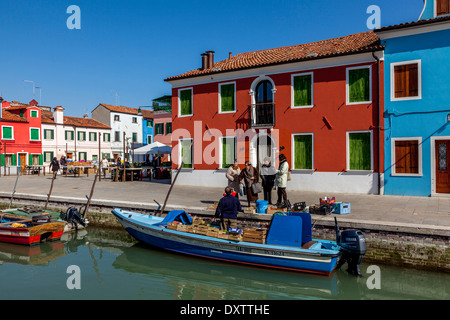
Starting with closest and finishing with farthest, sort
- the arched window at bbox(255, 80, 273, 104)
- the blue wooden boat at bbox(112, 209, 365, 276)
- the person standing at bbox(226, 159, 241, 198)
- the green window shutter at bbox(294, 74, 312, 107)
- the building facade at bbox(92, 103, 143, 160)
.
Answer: the blue wooden boat at bbox(112, 209, 365, 276)
the person standing at bbox(226, 159, 241, 198)
the green window shutter at bbox(294, 74, 312, 107)
the arched window at bbox(255, 80, 273, 104)
the building facade at bbox(92, 103, 143, 160)

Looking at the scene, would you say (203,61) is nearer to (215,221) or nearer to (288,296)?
(215,221)

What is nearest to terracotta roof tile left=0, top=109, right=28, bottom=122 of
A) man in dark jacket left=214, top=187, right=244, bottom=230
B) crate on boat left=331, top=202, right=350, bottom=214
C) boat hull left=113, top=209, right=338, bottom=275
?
boat hull left=113, top=209, right=338, bottom=275

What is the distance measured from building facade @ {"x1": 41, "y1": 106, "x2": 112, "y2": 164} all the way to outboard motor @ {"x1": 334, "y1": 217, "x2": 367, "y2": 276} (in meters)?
32.9

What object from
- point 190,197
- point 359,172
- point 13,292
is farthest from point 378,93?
point 13,292

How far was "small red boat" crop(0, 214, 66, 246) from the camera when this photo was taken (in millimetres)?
11812

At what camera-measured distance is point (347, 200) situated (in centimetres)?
1398

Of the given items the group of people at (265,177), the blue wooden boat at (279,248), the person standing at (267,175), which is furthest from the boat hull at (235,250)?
the person standing at (267,175)

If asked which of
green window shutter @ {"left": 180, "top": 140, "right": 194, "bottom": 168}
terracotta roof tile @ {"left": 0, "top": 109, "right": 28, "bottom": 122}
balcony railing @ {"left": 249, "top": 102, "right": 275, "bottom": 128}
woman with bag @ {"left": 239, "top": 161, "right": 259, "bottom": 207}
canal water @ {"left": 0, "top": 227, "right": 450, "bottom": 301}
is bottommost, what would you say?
canal water @ {"left": 0, "top": 227, "right": 450, "bottom": 301}

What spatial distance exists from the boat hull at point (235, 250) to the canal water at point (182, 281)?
0.80ft

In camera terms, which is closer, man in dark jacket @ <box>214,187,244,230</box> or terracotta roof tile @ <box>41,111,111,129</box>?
man in dark jacket @ <box>214,187,244,230</box>

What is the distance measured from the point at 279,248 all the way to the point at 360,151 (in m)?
8.93

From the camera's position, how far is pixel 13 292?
796 centimetres

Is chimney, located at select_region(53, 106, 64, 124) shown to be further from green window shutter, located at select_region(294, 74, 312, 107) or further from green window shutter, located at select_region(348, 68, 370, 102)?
green window shutter, located at select_region(348, 68, 370, 102)
